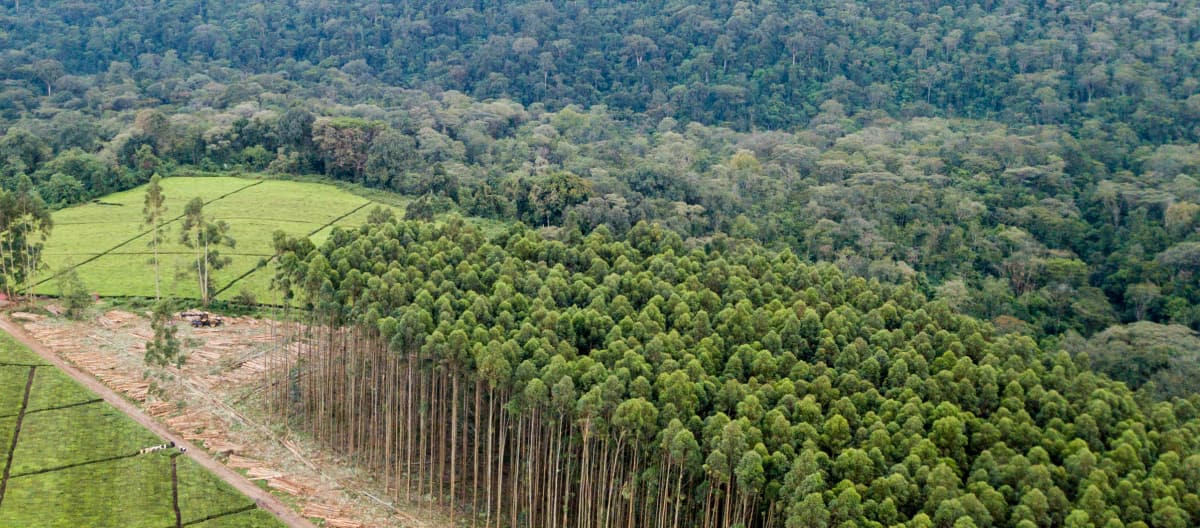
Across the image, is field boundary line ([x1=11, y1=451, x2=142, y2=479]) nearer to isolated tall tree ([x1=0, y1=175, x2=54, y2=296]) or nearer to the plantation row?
the plantation row

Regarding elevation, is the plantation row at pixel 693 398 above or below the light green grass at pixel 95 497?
above

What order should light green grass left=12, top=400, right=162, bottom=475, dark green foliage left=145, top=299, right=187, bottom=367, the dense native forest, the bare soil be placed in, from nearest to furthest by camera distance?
the dense native forest < the bare soil < light green grass left=12, top=400, right=162, bottom=475 < dark green foliage left=145, top=299, right=187, bottom=367

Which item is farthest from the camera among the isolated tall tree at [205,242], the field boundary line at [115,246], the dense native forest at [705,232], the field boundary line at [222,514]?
the field boundary line at [115,246]

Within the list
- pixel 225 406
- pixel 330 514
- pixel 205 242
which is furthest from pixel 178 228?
pixel 330 514

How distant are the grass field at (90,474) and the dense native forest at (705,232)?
628cm

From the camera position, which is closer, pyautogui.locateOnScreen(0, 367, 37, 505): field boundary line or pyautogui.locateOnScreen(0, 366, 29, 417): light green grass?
pyautogui.locateOnScreen(0, 367, 37, 505): field boundary line

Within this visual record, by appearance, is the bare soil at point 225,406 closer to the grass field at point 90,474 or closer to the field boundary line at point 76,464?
the grass field at point 90,474

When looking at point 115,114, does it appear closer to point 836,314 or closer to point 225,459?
point 225,459

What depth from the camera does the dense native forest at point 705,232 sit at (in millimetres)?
36438

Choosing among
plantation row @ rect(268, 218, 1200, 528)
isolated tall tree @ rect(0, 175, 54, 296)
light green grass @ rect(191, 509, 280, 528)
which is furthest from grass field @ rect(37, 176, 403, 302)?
light green grass @ rect(191, 509, 280, 528)

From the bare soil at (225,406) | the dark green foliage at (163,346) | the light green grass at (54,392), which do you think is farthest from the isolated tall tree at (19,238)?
the dark green foliage at (163,346)

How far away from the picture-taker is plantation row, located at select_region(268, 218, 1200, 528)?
110 ft

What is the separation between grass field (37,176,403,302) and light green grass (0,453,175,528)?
849 inches

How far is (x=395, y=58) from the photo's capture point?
468ft
